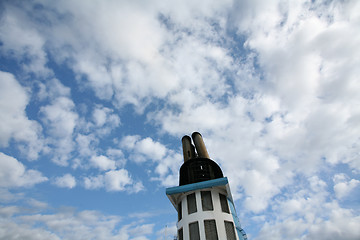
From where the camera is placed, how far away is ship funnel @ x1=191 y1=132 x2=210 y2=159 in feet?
132

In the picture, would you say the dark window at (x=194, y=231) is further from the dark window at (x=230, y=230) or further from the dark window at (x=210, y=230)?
the dark window at (x=230, y=230)

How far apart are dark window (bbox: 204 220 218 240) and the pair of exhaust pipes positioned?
14.8m

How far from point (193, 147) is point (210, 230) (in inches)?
834

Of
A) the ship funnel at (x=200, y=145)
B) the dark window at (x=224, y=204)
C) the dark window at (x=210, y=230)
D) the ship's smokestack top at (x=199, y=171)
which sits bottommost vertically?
the dark window at (x=210, y=230)

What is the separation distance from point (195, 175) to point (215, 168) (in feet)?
14.1

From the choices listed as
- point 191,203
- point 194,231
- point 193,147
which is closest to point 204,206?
point 191,203

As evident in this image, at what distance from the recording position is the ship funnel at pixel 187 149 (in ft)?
137

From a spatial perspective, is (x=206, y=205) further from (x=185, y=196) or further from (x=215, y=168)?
(x=215, y=168)

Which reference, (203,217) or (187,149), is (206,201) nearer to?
(203,217)

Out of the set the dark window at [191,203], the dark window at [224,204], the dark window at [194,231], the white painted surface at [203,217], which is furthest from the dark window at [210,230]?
the dark window at [224,204]

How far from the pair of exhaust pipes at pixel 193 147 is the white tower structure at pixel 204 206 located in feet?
20.0

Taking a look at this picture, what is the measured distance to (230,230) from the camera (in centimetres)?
2662

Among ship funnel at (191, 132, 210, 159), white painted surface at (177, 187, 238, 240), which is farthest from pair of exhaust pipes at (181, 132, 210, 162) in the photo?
white painted surface at (177, 187, 238, 240)

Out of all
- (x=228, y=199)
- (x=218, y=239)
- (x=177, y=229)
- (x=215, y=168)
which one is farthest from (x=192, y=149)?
(x=218, y=239)
